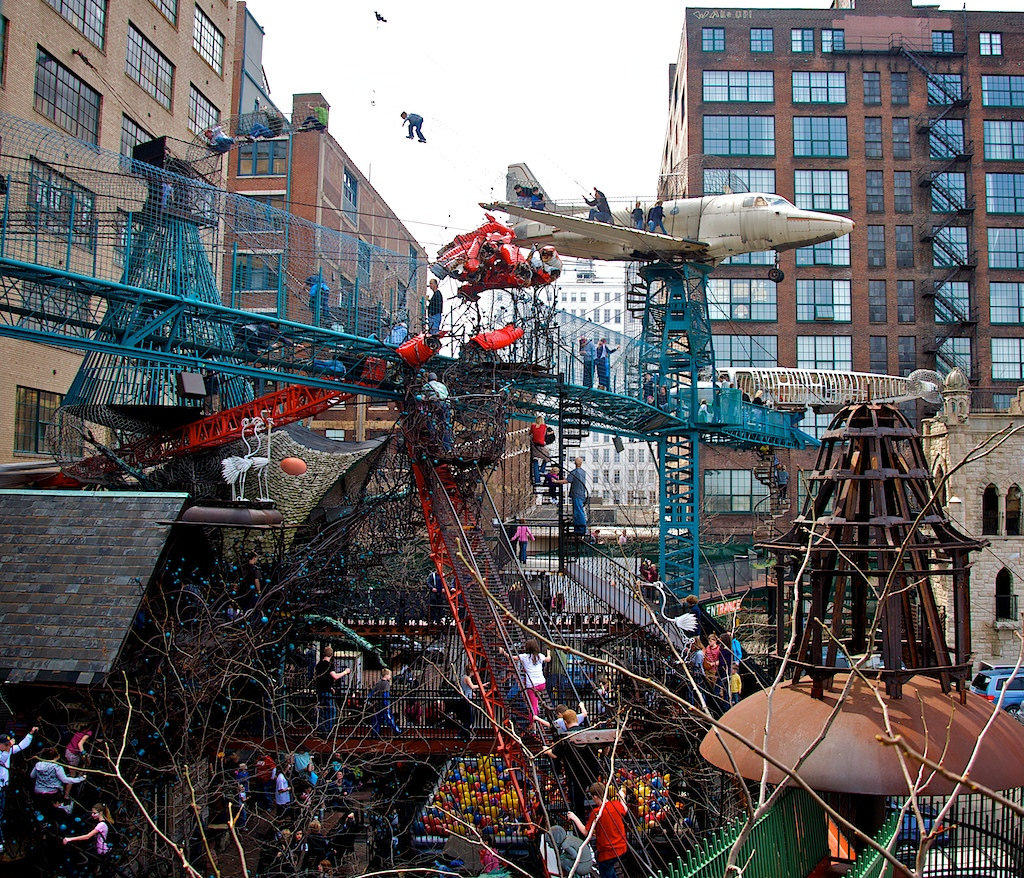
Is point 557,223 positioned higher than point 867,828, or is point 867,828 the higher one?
point 557,223

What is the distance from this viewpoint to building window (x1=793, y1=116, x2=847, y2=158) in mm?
48438

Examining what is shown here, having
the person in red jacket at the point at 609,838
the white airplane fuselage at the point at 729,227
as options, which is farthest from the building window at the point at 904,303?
the person in red jacket at the point at 609,838

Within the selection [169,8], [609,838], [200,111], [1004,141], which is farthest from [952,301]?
[609,838]

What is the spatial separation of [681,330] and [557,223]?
6.47 m

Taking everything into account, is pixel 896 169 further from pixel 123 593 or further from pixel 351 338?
pixel 123 593

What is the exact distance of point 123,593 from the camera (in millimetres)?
11617

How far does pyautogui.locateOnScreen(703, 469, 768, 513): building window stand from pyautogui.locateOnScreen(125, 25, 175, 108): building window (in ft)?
106

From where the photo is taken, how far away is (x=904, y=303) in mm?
47812

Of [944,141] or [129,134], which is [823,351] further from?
[129,134]

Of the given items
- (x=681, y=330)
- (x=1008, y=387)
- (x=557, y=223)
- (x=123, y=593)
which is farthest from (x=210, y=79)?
(x=1008, y=387)

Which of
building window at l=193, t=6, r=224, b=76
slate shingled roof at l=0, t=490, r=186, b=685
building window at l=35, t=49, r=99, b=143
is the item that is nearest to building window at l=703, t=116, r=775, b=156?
building window at l=193, t=6, r=224, b=76

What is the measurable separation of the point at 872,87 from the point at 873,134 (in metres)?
2.82

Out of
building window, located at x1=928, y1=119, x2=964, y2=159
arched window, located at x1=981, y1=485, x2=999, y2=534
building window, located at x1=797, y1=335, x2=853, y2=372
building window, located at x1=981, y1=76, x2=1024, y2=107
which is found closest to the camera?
arched window, located at x1=981, y1=485, x2=999, y2=534

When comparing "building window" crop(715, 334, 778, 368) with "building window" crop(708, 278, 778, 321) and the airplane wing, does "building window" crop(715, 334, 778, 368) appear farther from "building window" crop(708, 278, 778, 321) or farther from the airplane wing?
the airplane wing
